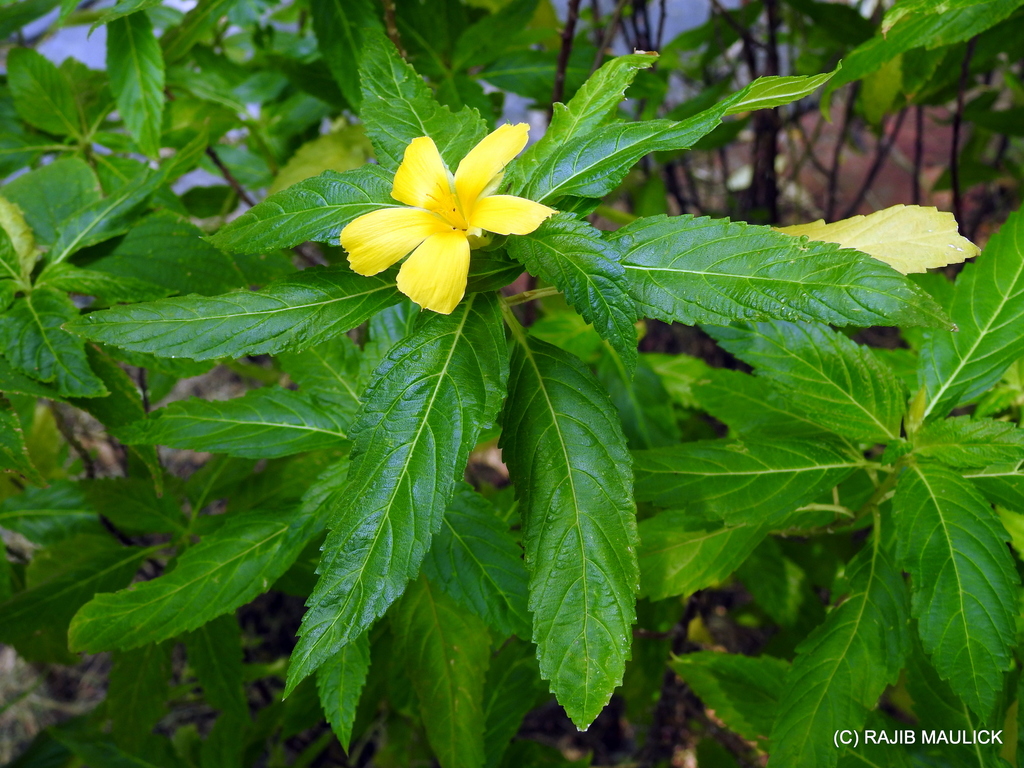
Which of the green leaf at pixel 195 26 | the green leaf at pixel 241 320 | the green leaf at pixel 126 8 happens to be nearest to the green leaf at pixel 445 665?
the green leaf at pixel 241 320

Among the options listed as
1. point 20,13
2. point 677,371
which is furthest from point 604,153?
point 20,13

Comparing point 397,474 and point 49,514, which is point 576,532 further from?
point 49,514

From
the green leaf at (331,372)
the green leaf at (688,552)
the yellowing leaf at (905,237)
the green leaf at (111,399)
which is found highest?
the yellowing leaf at (905,237)

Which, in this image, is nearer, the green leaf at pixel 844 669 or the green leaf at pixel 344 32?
the green leaf at pixel 844 669

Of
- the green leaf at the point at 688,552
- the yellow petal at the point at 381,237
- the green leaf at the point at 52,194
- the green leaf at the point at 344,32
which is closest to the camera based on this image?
the yellow petal at the point at 381,237

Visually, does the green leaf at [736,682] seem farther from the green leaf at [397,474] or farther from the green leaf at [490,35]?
the green leaf at [490,35]

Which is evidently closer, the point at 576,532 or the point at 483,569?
the point at 576,532
